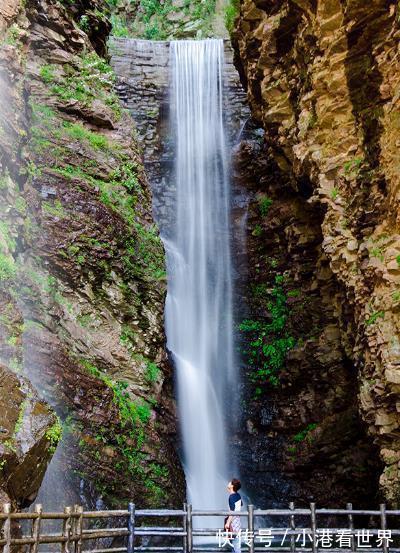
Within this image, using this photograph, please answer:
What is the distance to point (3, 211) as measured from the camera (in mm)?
11039

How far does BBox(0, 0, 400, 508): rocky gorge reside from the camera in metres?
11.2

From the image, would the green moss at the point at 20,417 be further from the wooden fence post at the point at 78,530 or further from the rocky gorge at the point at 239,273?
the wooden fence post at the point at 78,530

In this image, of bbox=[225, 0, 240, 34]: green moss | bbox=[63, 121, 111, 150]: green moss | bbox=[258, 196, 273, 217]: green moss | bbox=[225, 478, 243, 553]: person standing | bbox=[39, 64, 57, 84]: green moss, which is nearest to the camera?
bbox=[225, 478, 243, 553]: person standing

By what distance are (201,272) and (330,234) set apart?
7.41 meters

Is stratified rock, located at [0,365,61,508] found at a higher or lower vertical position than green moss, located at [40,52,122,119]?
lower

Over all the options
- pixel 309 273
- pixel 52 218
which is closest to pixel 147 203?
pixel 52 218

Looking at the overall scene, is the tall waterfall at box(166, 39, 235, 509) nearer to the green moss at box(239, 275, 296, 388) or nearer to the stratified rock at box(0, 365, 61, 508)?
the green moss at box(239, 275, 296, 388)

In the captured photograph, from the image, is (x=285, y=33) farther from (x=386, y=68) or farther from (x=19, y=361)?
(x=19, y=361)

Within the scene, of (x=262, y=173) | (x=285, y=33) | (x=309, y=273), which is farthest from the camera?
(x=262, y=173)

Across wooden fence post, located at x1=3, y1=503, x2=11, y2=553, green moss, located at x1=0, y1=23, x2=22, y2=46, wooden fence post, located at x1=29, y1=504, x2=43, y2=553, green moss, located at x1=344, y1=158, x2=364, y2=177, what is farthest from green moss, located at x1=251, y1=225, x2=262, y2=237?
wooden fence post, located at x1=3, y1=503, x2=11, y2=553

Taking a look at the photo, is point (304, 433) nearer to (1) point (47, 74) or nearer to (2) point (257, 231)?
(2) point (257, 231)

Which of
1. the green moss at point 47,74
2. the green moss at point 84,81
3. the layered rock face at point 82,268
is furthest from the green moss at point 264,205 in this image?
the green moss at point 47,74

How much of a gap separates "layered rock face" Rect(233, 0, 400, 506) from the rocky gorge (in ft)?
Result: 0.16

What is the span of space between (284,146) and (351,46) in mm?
3443
